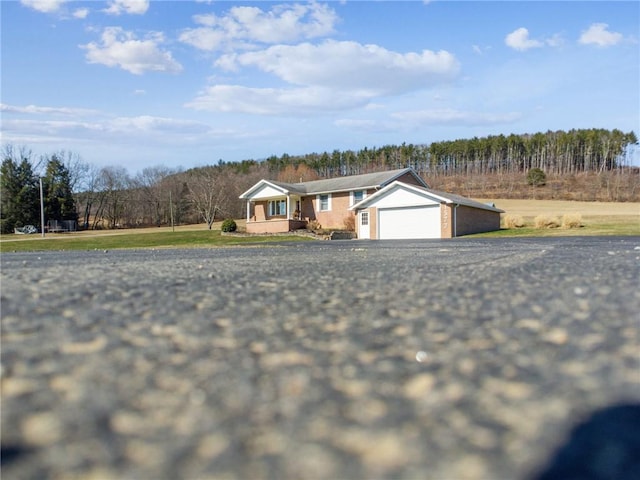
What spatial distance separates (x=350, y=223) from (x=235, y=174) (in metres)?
35.9

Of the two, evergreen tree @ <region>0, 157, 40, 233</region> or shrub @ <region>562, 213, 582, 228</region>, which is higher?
evergreen tree @ <region>0, 157, 40, 233</region>

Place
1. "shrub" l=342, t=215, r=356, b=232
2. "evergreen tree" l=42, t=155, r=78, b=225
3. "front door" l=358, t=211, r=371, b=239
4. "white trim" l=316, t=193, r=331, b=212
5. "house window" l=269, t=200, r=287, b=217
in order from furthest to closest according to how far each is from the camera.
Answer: "evergreen tree" l=42, t=155, r=78, b=225 < "house window" l=269, t=200, r=287, b=217 < "white trim" l=316, t=193, r=331, b=212 < "shrub" l=342, t=215, r=356, b=232 < "front door" l=358, t=211, r=371, b=239

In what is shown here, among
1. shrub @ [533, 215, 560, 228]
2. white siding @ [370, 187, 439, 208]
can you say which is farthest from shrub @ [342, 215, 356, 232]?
shrub @ [533, 215, 560, 228]

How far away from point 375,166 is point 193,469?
3058 inches

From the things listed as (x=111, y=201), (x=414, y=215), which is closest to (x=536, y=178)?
(x=414, y=215)

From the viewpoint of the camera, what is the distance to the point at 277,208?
1209 inches

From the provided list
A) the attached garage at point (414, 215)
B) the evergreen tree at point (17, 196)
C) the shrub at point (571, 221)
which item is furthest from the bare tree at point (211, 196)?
the shrub at point (571, 221)

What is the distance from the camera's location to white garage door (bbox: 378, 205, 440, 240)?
22.4 meters

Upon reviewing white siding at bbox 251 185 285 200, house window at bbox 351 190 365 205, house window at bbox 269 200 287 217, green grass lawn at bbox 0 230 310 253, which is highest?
white siding at bbox 251 185 285 200

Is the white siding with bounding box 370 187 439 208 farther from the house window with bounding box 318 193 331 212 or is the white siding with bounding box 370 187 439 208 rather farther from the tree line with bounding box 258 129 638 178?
the tree line with bounding box 258 129 638 178

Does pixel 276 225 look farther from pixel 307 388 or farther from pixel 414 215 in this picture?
pixel 307 388

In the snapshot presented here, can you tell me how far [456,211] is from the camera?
22.0m

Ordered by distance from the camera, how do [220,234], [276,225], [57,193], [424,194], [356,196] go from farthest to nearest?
[57,193] → [220,234] → [276,225] → [356,196] → [424,194]

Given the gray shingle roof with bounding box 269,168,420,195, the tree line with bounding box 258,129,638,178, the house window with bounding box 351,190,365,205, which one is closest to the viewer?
the gray shingle roof with bounding box 269,168,420,195
